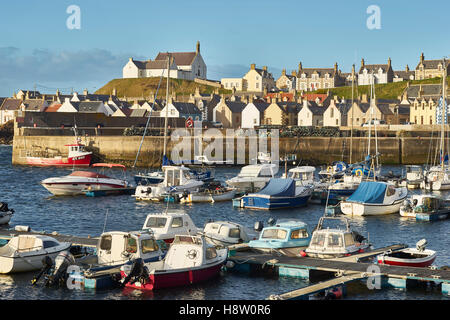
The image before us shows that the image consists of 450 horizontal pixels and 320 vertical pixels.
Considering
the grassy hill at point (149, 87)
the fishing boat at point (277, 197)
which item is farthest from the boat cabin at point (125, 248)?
the grassy hill at point (149, 87)

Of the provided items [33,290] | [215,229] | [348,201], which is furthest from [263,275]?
[348,201]

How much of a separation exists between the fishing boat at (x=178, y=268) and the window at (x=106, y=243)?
1.98 m

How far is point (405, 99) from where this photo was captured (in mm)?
118938

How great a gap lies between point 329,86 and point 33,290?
14321 cm

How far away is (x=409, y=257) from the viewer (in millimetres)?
27656

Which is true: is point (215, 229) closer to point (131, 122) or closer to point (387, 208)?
point (387, 208)

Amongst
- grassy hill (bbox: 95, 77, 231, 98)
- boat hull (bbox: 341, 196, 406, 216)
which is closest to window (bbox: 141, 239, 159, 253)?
boat hull (bbox: 341, 196, 406, 216)

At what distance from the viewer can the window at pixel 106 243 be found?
26125mm

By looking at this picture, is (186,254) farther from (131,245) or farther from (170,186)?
(170,186)

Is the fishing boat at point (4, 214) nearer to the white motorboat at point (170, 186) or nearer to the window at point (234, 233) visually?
the white motorboat at point (170, 186)

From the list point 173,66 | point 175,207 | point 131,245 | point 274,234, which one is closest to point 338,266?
point 274,234

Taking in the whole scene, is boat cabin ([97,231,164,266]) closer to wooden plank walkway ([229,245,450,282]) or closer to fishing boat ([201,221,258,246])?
wooden plank walkway ([229,245,450,282])

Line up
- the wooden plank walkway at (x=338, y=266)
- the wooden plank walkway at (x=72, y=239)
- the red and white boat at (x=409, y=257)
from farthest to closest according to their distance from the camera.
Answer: the wooden plank walkway at (x=72, y=239) < the red and white boat at (x=409, y=257) < the wooden plank walkway at (x=338, y=266)

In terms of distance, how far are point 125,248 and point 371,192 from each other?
22.4 m
